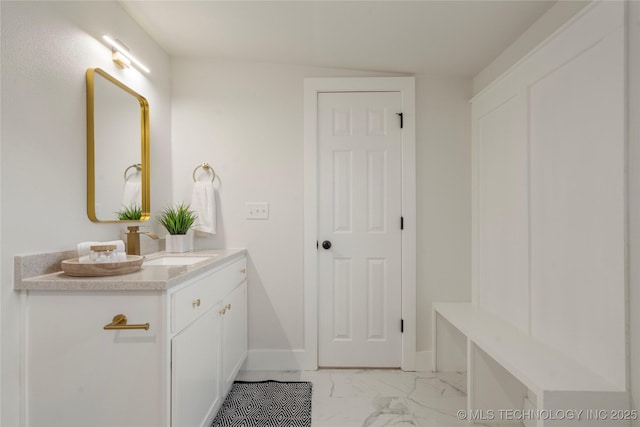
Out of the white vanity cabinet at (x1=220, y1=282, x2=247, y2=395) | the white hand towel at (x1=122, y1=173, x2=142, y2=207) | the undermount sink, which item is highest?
the white hand towel at (x1=122, y1=173, x2=142, y2=207)

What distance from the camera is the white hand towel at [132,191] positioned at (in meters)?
1.99

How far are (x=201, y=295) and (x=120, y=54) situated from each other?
1.35m

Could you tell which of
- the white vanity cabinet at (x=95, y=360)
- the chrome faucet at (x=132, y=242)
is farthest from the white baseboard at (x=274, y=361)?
the white vanity cabinet at (x=95, y=360)

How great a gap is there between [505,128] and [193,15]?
1.89 m

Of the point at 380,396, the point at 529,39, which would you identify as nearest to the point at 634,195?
the point at 529,39

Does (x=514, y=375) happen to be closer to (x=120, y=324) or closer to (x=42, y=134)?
(x=120, y=324)

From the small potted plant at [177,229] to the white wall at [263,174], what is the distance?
10.2 inches

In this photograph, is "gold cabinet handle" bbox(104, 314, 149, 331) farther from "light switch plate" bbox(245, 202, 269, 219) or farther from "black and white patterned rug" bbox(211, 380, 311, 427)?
"light switch plate" bbox(245, 202, 269, 219)

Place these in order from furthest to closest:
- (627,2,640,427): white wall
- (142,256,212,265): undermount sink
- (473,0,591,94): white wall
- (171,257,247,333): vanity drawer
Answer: (142,256,212,265): undermount sink
(473,0,591,94): white wall
(171,257,247,333): vanity drawer
(627,2,640,427): white wall

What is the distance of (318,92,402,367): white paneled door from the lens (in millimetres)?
2592

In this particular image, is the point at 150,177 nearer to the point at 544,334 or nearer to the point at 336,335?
the point at 336,335

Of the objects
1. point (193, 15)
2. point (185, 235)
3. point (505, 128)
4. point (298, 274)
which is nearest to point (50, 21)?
point (193, 15)

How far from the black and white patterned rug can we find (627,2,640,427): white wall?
1.48m

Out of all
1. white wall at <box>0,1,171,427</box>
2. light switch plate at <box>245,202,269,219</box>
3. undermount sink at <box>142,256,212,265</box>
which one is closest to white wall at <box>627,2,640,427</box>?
undermount sink at <box>142,256,212,265</box>
